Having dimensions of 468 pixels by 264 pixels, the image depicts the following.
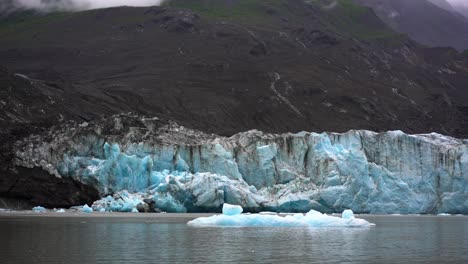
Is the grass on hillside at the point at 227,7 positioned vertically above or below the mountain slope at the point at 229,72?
above

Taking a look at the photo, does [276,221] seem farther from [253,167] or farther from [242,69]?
[242,69]

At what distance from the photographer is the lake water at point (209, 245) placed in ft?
68.4

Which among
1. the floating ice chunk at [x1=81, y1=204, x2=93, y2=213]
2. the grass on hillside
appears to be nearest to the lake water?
the floating ice chunk at [x1=81, y1=204, x2=93, y2=213]

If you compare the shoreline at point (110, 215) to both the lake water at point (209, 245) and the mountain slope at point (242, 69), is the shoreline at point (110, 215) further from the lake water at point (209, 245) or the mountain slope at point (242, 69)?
the mountain slope at point (242, 69)

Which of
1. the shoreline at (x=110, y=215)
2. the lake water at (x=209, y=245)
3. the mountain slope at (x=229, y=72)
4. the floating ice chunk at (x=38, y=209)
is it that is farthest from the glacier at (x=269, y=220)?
the mountain slope at (x=229, y=72)

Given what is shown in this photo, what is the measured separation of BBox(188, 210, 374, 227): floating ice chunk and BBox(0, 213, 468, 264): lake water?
6.98 feet

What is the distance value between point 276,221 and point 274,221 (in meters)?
0.14

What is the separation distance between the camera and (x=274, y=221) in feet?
121

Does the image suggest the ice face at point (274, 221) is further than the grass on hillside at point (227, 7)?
No

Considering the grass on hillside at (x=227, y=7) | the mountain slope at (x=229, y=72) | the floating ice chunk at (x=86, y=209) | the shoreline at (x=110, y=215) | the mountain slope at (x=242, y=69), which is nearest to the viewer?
the shoreline at (x=110, y=215)

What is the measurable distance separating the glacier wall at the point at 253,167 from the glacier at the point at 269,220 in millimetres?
11705

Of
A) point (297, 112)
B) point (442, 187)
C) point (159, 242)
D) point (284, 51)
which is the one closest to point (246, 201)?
point (442, 187)

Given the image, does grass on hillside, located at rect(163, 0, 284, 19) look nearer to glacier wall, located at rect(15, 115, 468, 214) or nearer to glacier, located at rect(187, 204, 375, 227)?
glacier wall, located at rect(15, 115, 468, 214)

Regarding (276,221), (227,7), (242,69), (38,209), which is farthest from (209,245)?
(227,7)
